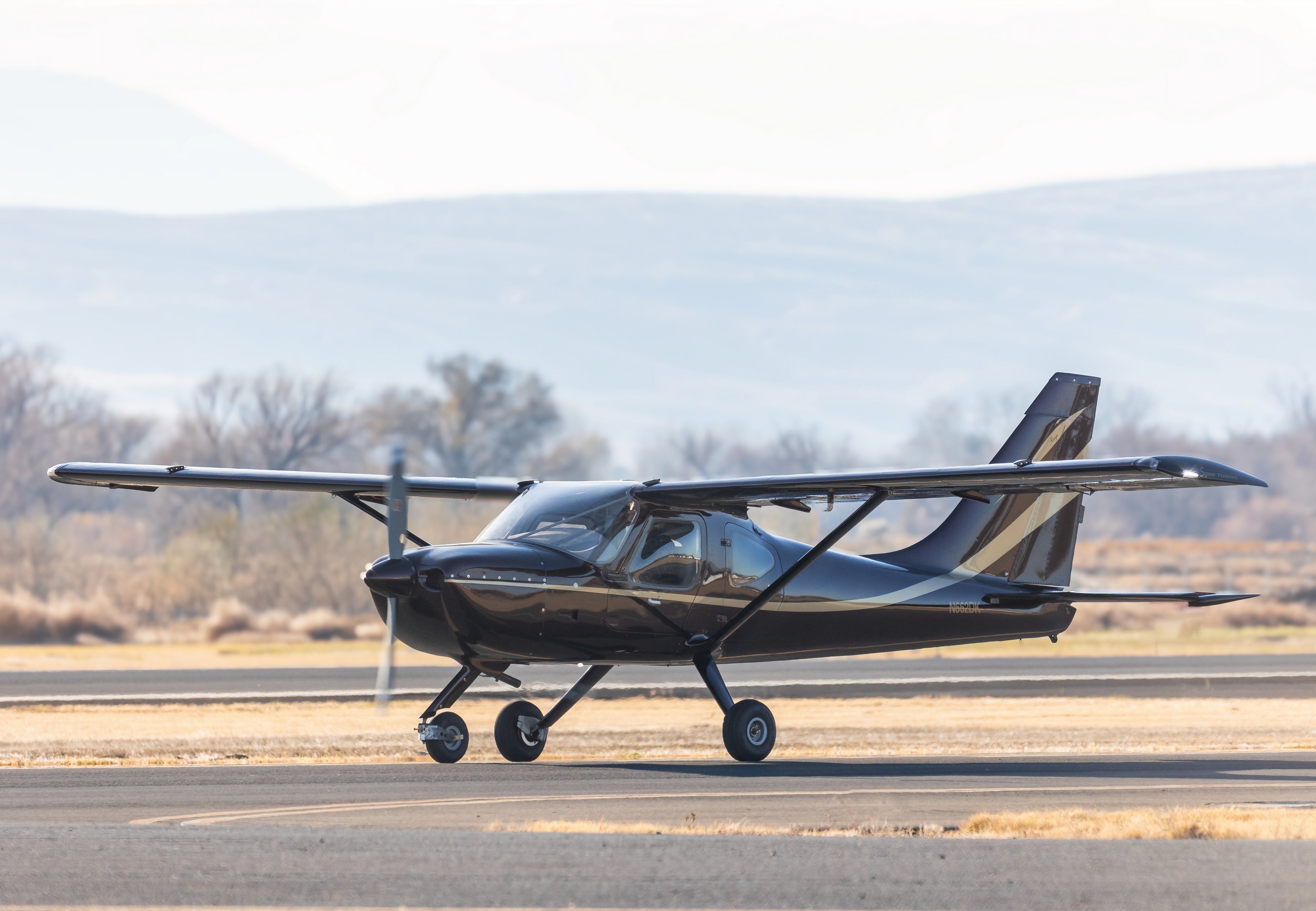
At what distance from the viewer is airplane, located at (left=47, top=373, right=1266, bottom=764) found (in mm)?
17297

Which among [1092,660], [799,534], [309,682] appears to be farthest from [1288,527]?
[309,682]

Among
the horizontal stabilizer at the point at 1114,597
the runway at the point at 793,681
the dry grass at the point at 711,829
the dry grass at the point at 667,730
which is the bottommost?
the runway at the point at 793,681

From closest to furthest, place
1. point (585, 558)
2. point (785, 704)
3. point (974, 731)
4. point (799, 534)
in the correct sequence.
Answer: point (585, 558), point (974, 731), point (785, 704), point (799, 534)

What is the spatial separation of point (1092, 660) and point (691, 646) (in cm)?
2440

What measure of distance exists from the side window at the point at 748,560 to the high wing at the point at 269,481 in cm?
295

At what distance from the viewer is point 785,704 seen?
29.0 meters

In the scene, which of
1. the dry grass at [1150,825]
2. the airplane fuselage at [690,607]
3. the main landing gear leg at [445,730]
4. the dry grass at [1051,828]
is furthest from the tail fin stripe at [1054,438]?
the dry grass at [1051,828]

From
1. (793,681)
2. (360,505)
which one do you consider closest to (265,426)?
(793,681)

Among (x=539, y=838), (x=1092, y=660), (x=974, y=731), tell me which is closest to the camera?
(x=539, y=838)

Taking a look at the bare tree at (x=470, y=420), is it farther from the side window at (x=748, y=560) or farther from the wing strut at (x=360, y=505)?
the side window at (x=748, y=560)

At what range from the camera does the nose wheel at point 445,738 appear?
18.4 meters

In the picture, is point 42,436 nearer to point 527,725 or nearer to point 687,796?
point 527,725

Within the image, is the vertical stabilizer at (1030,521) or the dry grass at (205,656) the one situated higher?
the vertical stabilizer at (1030,521)

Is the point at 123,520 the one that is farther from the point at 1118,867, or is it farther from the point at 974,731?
the point at 1118,867
